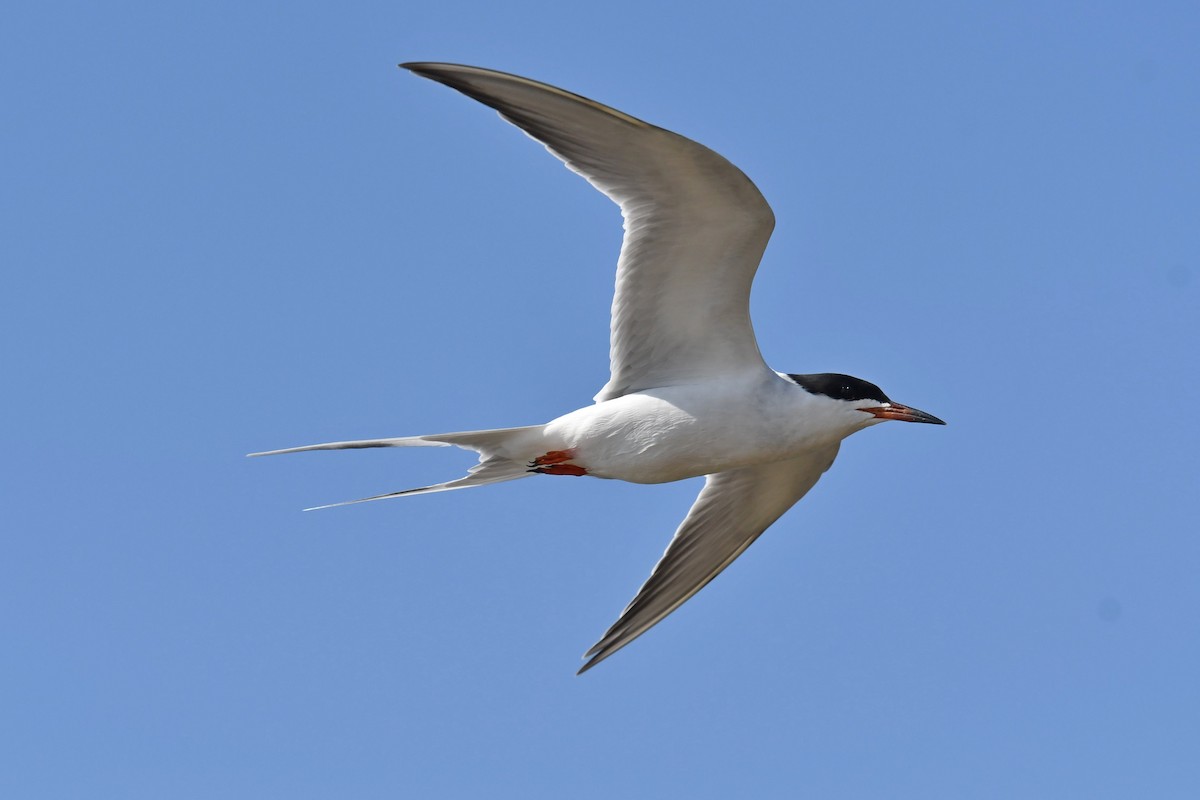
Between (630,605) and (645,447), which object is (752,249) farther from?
(630,605)

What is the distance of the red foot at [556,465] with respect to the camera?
9.62m

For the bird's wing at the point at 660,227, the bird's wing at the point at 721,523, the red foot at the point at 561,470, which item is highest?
the bird's wing at the point at 660,227

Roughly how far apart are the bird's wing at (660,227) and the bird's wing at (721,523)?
1210 mm

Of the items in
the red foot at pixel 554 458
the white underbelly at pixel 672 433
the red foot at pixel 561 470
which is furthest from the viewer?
the red foot at pixel 561 470

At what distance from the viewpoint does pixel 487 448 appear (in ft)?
31.7

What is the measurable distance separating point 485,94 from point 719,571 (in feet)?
13.2

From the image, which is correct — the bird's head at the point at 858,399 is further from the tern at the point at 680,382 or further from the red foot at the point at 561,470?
the red foot at the point at 561,470

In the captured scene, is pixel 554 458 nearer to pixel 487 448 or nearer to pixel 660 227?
pixel 487 448

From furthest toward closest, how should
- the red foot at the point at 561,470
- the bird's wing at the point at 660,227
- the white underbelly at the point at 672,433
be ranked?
the red foot at the point at 561,470 → the white underbelly at the point at 672,433 → the bird's wing at the point at 660,227

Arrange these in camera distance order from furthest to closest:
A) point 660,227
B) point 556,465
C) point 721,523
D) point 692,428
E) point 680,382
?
1. point 721,523
2. point 556,465
3. point 680,382
4. point 692,428
5. point 660,227

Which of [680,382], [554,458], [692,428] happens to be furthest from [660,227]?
[554,458]

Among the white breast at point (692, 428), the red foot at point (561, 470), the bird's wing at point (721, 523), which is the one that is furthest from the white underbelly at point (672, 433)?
the bird's wing at point (721, 523)

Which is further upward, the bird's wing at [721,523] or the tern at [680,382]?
the tern at [680,382]

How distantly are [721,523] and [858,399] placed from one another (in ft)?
5.14
